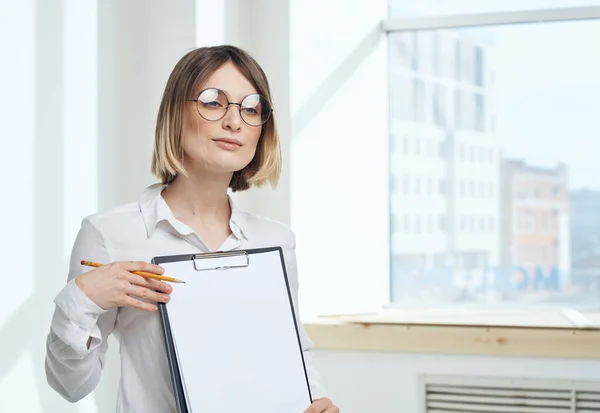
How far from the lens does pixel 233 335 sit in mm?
1408

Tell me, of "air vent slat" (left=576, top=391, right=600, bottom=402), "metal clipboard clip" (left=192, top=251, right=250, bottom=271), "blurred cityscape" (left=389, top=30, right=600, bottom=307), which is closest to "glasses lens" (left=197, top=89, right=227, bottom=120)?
"metal clipboard clip" (left=192, top=251, right=250, bottom=271)

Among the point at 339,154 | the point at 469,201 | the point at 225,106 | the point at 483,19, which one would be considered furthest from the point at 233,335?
the point at 483,19

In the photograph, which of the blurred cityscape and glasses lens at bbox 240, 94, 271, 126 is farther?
the blurred cityscape

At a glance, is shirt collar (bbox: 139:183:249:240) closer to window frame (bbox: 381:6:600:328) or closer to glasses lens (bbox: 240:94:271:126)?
glasses lens (bbox: 240:94:271:126)

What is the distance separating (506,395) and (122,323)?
68.2 inches

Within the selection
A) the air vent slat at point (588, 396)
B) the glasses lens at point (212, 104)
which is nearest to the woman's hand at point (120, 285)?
the glasses lens at point (212, 104)

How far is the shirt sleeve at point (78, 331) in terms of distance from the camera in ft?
4.10

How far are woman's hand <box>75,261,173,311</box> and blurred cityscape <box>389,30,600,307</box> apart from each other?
2150mm

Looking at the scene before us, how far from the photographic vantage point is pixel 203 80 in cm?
143

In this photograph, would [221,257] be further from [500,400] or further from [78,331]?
[500,400]

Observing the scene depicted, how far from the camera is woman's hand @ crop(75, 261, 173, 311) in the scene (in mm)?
1257

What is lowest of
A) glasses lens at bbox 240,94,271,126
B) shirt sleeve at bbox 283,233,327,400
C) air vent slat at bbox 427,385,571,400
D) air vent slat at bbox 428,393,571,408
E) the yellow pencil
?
air vent slat at bbox 428,393,571,408

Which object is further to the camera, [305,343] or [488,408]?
[488,408]

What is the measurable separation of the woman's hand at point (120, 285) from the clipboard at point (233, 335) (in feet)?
0.12
